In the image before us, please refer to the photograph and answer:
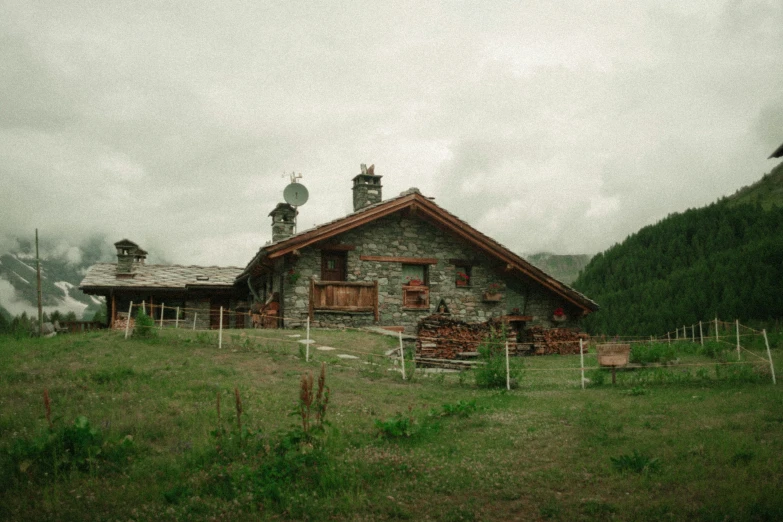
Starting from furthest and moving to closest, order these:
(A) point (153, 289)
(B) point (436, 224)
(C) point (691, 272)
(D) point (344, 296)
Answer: (C) point (691, 272) → (A) point (153, 289) → (B) point (436, 224) → (D) point (344, 296)

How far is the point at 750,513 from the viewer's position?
4.97 meters

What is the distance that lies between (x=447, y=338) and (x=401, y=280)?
15.4 feet

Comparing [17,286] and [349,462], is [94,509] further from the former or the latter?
[17,286]

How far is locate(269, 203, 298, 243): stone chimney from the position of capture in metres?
25.6

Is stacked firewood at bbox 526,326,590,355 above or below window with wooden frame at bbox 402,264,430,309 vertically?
below

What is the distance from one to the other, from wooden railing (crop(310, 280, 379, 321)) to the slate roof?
10.2 metres

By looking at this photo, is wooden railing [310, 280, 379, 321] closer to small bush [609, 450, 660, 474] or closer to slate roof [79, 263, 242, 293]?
slate roof [79, 263, 242, 293]

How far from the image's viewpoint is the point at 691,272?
69.1 m

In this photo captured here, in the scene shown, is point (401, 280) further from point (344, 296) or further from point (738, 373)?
point (738, 373)

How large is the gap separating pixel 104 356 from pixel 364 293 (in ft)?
32.8

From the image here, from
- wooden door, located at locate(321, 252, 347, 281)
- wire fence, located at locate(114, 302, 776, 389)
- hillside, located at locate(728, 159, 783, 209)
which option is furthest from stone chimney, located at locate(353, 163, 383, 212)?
hillside, located at locate(728, 159, 783, 209)

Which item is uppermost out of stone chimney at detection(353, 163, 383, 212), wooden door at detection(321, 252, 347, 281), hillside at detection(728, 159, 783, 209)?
hillside at detection(728, 159, 783, 209)

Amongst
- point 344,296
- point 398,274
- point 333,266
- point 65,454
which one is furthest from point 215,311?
point 65,454


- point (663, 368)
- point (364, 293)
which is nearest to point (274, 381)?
point (663, 368)
